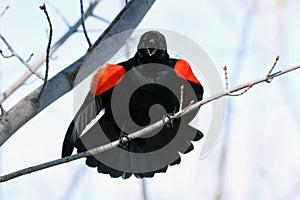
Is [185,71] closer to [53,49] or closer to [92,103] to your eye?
[92,103]

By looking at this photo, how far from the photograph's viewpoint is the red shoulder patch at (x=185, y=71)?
3741 mm

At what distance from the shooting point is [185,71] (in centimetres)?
377

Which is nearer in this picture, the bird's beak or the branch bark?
the branch bark

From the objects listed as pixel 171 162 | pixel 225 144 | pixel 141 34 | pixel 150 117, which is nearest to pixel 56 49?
pixel 141 34

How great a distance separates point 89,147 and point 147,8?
1043mm

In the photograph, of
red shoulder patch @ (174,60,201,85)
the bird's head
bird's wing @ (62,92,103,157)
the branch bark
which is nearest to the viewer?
the branch bark

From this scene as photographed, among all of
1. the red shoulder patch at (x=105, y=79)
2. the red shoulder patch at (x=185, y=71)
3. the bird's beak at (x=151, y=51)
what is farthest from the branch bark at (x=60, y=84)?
the red shoulder patch at (x=185, y=71)

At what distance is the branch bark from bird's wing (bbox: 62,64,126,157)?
0.21 meters

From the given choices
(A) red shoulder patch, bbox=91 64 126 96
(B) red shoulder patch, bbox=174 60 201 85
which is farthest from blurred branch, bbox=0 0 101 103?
(B) red shoulder patch, bbox=174 60 201 85

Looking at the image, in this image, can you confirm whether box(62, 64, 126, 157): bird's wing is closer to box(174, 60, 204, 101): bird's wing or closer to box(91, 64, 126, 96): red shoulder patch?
box(91, 64, 126, 96): red shoulder patch

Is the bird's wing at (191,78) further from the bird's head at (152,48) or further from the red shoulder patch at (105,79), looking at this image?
the red shoulder patch at (105,79)

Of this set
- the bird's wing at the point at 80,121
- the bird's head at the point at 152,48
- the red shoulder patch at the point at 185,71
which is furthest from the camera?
the bird's head at the point at 152,48

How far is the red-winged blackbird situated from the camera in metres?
3.69

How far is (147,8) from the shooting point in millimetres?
3736
